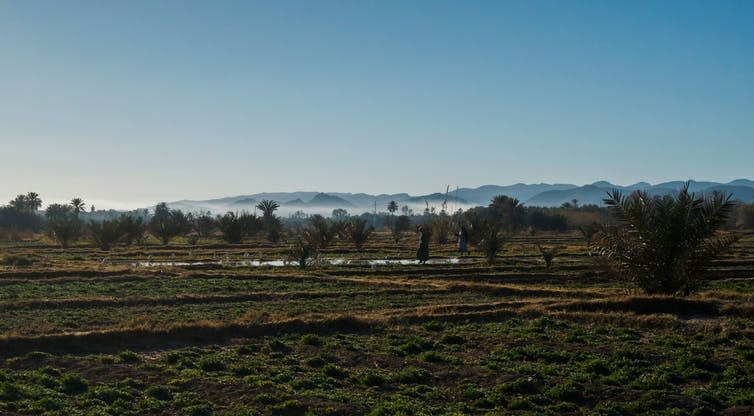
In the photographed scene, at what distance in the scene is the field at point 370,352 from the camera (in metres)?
11.1

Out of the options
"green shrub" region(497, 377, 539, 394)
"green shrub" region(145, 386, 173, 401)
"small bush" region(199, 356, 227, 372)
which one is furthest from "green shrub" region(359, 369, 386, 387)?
"green shrub" region(145, 386, 173, 401)

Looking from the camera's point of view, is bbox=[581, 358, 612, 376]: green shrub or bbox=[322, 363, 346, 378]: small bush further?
bbox=[322, 363, 346, 378]: small bush

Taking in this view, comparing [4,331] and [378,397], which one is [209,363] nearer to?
[378,397]

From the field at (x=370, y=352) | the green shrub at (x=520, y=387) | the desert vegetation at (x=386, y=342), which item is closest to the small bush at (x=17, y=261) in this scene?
the desert vegetation at (x=386, y=342)

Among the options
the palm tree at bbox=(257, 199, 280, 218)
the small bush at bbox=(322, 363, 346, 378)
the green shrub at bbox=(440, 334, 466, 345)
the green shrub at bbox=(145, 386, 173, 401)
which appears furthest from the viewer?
the palm tree at bbox=(257, 199, 280, 218)

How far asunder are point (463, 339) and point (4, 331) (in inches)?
406

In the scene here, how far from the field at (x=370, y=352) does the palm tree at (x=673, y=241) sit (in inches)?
55.1

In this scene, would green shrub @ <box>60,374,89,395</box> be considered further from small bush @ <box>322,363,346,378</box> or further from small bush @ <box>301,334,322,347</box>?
small bush @ <box>301,334,322,347</box>

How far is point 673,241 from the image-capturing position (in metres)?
22.4

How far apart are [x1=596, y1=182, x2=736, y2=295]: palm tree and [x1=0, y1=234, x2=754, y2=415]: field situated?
1.40 m

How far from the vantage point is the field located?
36.3ft

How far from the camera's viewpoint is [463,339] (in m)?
16.0

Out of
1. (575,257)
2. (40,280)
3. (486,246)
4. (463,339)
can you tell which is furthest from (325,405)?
(575,257)

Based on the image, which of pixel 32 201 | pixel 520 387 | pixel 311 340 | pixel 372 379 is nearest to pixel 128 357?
pixel 311 340
